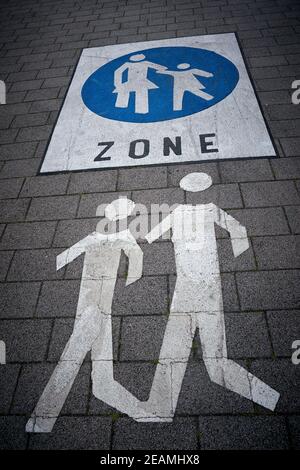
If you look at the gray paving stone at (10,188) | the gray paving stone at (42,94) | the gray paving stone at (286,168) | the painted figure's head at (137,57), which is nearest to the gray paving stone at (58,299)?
the gray paving stone at (10,188)

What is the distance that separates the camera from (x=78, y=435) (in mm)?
2342

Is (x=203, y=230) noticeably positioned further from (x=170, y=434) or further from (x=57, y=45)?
(x=57, y=45)

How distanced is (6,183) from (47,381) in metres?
2.89

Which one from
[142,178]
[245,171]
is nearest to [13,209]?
[142,178]

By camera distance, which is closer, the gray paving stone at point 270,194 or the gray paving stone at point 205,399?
the gray paving stone at point 205,399

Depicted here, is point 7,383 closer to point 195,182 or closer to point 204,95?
point 195,182

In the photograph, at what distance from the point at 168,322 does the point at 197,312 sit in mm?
290

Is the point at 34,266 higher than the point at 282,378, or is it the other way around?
the point at 34,266

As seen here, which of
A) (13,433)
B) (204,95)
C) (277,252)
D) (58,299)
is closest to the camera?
(13,433)

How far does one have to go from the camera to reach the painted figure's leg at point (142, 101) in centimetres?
504

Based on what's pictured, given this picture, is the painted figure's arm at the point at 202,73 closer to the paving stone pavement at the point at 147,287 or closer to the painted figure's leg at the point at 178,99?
the painted figure's leg at the point at 178,99

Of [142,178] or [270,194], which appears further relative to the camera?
[142,178]

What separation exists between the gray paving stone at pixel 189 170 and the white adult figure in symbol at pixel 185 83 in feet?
4.54
